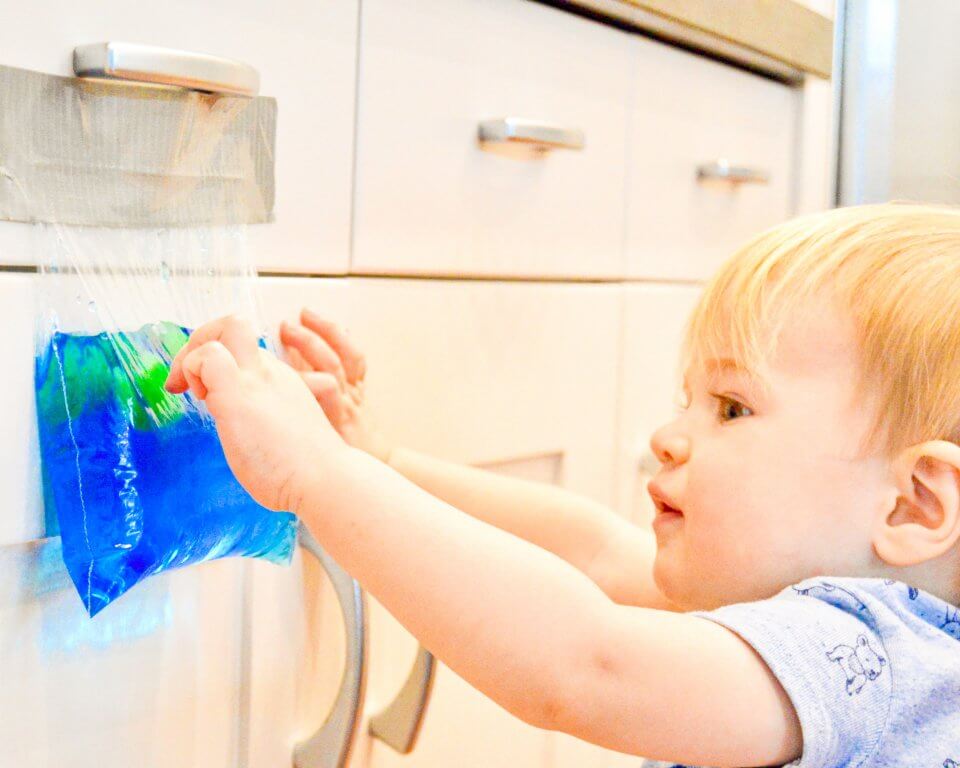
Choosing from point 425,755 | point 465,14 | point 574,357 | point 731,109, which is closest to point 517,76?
point 465,14

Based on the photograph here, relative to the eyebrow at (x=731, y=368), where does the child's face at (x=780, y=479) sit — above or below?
below

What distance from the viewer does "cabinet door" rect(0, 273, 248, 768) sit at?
553mm

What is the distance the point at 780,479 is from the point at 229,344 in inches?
12.6

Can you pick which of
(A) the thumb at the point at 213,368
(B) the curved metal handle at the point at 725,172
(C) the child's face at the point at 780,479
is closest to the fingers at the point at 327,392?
(A) the thumb at the point at 213,368

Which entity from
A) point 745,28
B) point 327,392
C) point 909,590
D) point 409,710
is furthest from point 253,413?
point 745,28

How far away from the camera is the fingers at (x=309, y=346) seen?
68 cm

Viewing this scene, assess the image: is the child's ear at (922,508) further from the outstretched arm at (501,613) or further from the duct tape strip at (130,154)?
the duct tape strip at (130,154)

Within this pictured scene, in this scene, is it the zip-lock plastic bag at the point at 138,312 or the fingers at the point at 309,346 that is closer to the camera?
the zip-lock plastic bag at the point at 138,312

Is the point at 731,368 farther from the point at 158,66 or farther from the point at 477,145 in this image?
the point at 158,66

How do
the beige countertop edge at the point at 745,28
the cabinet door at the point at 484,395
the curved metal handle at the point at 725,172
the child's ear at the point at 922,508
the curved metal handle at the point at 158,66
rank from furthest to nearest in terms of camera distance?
the curved metal handle at the point at 725,172
the beige countertop edge at the point at 745,28
the cabinet door at the point at 484,395
the child's ear at the point at 922,508
the curved metal handle at the point at 158,66

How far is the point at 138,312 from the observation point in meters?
0.60

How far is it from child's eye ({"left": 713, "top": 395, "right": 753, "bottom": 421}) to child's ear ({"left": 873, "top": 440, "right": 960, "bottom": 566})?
94 mm

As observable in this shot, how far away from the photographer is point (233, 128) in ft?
2.06

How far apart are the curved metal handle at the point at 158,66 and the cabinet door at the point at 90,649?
4.1 inches
